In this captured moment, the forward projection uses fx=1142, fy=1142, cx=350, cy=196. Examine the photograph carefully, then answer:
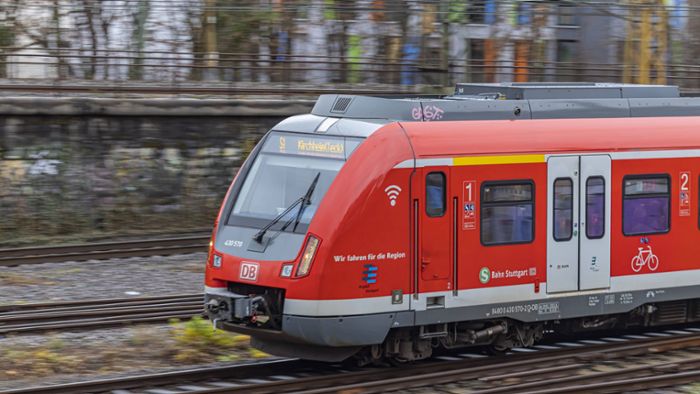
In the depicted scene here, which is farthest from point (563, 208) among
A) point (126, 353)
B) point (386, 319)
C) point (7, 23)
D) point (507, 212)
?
point (7, 23)

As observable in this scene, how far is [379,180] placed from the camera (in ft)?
34.0

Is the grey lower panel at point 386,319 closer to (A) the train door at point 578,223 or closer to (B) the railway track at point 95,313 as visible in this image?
(A) the train door at point 578,223

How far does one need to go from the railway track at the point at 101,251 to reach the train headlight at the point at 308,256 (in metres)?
9.42

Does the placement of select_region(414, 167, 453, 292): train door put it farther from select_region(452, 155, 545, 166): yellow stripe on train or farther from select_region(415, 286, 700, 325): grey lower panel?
select_region(415, 286, 700, 325): grey lower panel

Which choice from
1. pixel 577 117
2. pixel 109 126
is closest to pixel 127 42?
pixel 109 126

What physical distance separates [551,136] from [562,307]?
5.72 feet

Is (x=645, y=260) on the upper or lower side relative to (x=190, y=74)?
lower

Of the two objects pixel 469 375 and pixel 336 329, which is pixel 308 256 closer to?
pixel 336 329

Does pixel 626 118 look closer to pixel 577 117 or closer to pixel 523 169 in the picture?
pixel 577 117

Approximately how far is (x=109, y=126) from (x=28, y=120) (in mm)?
1564

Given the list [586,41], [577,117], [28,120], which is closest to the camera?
[577,117]

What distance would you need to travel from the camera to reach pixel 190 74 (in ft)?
99.3

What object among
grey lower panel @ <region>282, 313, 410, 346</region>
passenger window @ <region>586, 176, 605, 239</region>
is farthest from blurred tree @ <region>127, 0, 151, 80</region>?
grey lower panel @ <region>282, 313, 410, 346</region>

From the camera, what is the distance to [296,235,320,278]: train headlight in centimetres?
1020
